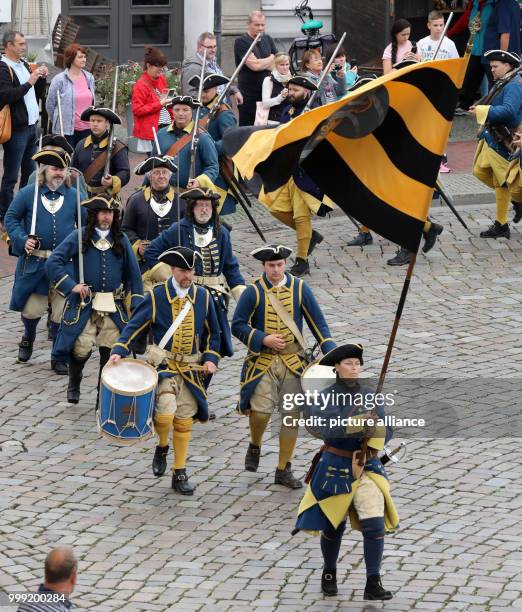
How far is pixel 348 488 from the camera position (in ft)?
30.8

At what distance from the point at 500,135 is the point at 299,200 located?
2451 millimetres

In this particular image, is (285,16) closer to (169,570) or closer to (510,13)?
(510,13)

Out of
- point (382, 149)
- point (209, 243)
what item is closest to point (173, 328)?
point (209, 243)

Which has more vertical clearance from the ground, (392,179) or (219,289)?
(392,179)

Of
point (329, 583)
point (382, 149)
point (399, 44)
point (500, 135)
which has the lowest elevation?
point (329, 583)

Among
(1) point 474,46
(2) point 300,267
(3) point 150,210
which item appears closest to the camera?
(3) point 150,210

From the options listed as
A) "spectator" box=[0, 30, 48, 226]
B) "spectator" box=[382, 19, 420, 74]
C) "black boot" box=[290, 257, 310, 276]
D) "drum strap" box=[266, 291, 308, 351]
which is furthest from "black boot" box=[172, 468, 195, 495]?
"spectator" box=[382, 19, 420, 74]

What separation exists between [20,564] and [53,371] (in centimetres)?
398

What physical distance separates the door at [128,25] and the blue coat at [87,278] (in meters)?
12.8

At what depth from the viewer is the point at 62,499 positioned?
10859mm

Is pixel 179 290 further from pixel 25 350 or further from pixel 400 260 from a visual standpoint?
pixel 400 260

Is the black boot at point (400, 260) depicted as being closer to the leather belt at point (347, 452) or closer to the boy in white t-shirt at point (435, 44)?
the boy in white t-shirt at point (435, 44)

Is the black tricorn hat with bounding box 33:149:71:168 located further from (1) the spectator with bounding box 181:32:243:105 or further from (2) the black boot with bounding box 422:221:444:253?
(1) the spectator with bounding box 181:32:243:105

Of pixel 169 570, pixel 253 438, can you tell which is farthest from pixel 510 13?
pixel 169 570
